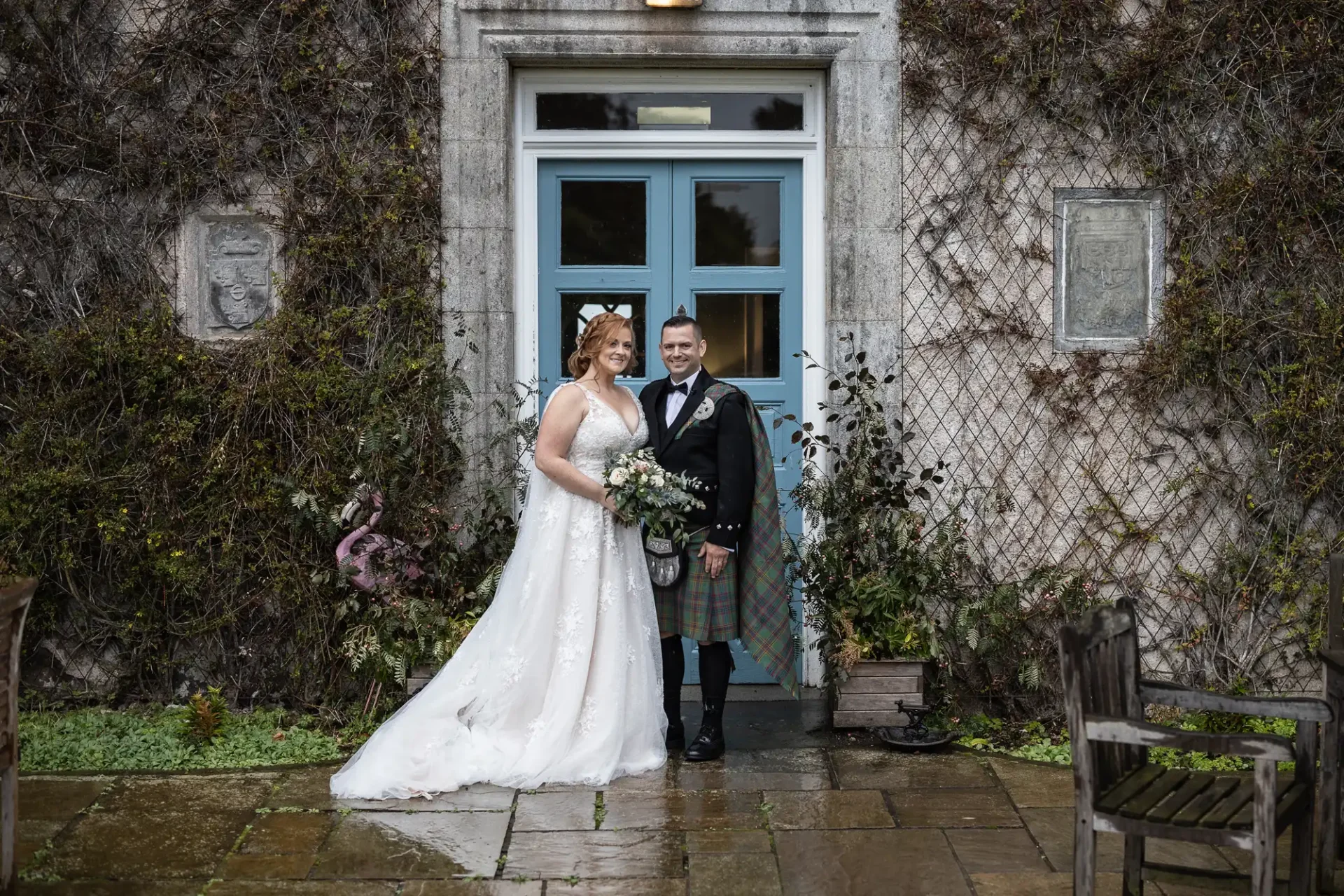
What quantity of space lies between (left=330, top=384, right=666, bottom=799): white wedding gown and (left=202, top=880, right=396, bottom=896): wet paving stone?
87cm

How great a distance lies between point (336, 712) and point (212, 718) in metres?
0.54

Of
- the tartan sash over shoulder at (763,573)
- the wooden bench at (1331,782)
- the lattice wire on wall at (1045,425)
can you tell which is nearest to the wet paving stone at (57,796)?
the tartan sash over shoulder at (763,573)

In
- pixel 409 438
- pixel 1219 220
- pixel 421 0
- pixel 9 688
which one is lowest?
pixel 9 688

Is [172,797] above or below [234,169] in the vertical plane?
below

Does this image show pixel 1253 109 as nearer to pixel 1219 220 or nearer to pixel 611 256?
pixel 1219 220

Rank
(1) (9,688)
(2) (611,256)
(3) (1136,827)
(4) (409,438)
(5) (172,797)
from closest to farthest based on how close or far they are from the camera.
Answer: (3) (1136,827), (1) (9,688), (5) (172,797), (4) (409,438), (2) (611,256)

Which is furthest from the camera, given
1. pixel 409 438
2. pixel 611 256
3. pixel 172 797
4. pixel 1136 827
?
pixel 611 256

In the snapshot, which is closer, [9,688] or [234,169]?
[9,688]

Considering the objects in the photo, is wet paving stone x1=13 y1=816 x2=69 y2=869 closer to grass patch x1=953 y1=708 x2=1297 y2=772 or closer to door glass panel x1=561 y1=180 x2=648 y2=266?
door glass panel x1=561 y1=180 x2=648 y2=266

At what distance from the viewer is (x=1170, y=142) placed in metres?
6.09

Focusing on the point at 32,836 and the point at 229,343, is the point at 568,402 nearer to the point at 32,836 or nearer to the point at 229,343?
the point at 229,343

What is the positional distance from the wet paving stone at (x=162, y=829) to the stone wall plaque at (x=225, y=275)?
210 cm

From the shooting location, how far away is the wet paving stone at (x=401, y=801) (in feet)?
14.8

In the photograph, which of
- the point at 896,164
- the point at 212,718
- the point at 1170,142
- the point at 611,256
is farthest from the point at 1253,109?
the point at 212,718
